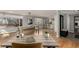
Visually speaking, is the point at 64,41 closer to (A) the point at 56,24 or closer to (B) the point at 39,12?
(A) the point at 56,24

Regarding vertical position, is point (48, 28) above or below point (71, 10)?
below

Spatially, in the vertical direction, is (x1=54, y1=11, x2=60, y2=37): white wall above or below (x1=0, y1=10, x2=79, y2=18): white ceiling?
below

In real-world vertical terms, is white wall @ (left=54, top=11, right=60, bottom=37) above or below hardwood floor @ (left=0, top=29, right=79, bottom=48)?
above

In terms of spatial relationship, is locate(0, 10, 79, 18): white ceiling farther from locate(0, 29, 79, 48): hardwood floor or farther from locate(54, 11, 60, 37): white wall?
locate(0, 29, 79, 48): hardwood floor

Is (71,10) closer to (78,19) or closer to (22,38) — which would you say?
(78,19)

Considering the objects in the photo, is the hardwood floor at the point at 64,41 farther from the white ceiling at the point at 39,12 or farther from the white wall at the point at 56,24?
the white ceiling at the point at 39,12

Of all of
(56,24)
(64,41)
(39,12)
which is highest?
(39,12)

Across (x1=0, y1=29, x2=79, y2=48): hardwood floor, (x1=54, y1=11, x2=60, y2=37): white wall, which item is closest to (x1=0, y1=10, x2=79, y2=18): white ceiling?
(x1=54, y1=11, x2=60, y2=37): white wall

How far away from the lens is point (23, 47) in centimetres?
282

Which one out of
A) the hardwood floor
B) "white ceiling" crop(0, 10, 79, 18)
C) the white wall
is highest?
"white ceiling" crop(0, 10, 79, 18)

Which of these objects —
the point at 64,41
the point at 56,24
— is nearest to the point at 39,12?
the point at 56,24
